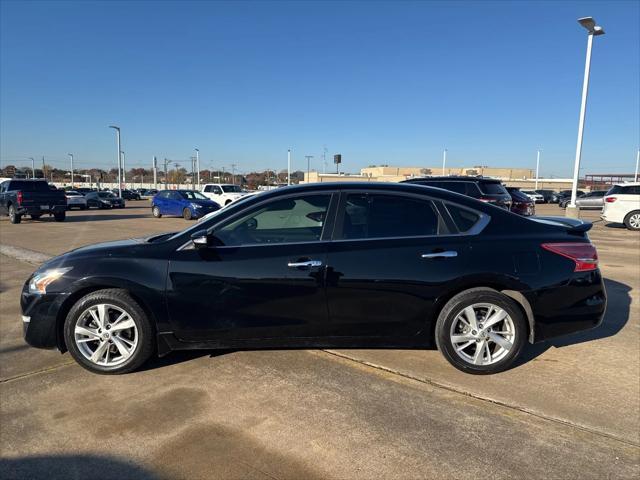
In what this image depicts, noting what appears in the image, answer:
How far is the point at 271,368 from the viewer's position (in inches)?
146

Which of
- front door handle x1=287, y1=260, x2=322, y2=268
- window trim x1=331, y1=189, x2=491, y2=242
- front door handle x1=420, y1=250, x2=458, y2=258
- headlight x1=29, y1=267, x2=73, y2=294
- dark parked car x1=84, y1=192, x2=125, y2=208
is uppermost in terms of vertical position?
window trim x1=331, y1=189, x2=491, y2=242

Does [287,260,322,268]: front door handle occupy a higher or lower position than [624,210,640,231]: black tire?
higher

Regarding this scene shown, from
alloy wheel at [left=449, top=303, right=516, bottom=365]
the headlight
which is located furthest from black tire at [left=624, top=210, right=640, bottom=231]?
the headlight

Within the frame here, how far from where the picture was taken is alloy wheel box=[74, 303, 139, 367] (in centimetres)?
358

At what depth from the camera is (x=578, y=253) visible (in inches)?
143

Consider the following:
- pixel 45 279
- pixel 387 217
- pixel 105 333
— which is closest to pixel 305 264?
pixel 387 217

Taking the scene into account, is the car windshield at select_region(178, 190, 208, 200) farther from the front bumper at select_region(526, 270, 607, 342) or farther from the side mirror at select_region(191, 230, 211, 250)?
the front bumper at select_region(526, 270, 607, 342)

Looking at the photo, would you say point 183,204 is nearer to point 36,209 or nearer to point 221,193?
point 221,193

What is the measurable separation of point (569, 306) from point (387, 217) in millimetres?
1667

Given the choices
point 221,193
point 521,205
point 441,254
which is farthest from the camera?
point 221,193

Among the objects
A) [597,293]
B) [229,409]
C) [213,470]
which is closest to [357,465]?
[213,470]

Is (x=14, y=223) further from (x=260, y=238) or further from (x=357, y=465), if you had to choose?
(x=357, y=465)

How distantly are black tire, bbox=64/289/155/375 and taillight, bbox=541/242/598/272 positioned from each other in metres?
3.36

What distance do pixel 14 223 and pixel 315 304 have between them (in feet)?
64.2
